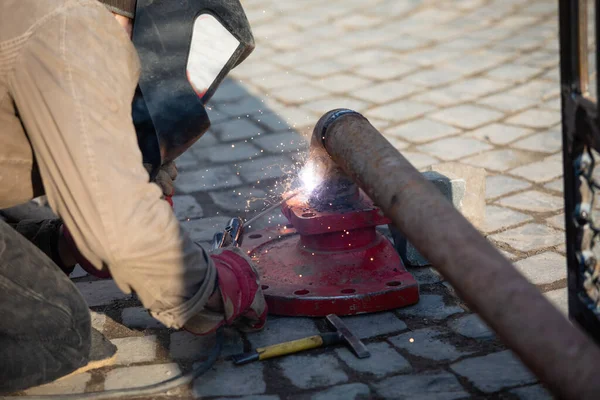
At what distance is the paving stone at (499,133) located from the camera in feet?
15.3

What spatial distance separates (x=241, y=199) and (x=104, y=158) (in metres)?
2.04

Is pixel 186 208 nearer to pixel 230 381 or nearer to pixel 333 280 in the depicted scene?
pixel 333 280

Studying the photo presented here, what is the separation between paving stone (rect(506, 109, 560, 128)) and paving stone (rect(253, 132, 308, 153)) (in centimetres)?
121

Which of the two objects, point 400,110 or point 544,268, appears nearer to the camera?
point 544,268

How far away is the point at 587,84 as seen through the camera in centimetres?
201

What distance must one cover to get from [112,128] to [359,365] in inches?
42.9

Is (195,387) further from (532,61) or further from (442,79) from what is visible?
(532,61)

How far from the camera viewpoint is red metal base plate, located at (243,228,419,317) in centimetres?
297

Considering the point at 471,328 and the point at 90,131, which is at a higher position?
the point at 90,131

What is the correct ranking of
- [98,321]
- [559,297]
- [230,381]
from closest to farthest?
[230,381]
[559,297]
[98,321]

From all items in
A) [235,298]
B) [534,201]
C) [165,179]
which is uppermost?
[165,179]

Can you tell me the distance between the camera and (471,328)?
2855 millimetres

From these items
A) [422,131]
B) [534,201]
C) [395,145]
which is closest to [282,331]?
[534,201]

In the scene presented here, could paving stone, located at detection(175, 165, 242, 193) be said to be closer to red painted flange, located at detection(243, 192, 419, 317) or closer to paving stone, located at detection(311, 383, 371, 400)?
red painted flange, located at detection(243, 192, 419, 317)
